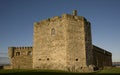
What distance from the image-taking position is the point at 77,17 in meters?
25.5

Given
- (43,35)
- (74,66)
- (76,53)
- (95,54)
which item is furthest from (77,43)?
(95,54)

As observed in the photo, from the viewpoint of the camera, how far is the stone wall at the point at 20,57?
33656 mm

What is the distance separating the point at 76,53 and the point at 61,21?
15.3 feet

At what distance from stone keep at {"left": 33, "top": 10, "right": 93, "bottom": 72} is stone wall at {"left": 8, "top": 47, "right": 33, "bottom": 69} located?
7465 mm

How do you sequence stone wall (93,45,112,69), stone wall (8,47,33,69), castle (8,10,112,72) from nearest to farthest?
castle (8,10,112,72)
stone wall (93,45,112,69)
stone wall (8,47,33,69)

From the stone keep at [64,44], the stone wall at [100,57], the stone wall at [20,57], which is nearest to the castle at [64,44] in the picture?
the stone keep at [64,44]

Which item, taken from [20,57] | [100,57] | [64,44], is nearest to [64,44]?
[64,44]

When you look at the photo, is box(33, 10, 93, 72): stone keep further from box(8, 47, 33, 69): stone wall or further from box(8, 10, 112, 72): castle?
box(8, 47, 33, 69): stone wall

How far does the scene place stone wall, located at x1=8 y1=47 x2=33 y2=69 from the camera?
33.7m

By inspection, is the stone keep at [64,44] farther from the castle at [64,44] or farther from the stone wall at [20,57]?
the stone wall at [20,57]

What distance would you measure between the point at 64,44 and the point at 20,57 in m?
13.5

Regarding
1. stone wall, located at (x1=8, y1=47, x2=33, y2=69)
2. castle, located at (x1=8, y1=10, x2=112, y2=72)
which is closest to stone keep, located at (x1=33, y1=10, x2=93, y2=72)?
castle, located at (x1=8, y1=10, x2=112, y2=72)

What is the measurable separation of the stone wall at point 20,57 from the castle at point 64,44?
7444 mm

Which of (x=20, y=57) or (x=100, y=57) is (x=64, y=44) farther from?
(x=100, y=57)
